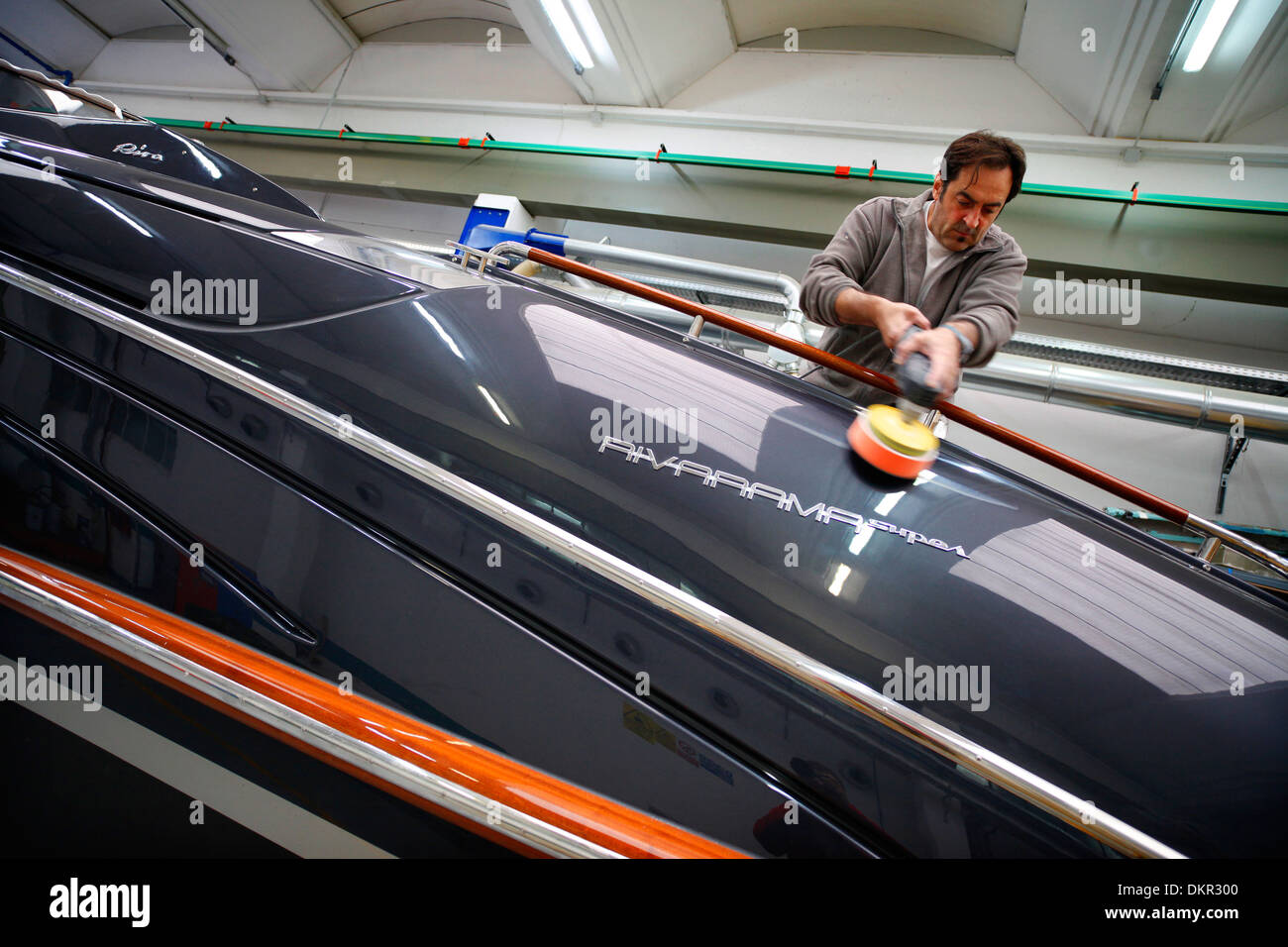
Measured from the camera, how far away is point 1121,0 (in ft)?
10.2

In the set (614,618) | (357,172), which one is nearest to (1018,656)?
(614,618)

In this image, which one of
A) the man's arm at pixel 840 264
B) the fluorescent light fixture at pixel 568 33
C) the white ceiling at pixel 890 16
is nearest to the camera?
the man's arm at pixel 840 264

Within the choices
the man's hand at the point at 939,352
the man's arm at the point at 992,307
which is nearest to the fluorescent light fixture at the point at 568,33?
the man's arm at the point at 992,307

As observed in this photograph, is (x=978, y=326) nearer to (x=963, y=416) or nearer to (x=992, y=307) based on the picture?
(x=992, y=307)

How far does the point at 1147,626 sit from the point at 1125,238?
3.73 metres

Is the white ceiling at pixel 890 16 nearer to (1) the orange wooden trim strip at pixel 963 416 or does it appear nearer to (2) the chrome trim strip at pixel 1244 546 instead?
(1) the orange wooden trim strip at pixel 963 416

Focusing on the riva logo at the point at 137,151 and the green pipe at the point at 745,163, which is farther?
the green pipe at the point at 745,163

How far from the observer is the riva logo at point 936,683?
0.63 m

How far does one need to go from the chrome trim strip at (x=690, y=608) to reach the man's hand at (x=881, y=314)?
0.67 metres

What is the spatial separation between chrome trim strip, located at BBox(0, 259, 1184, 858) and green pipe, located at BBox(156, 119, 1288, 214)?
3368mm

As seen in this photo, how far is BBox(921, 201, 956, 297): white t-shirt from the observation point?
1.49 metres

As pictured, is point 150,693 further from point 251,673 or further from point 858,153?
point 858,153

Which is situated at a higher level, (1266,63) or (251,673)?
(1266,63)
